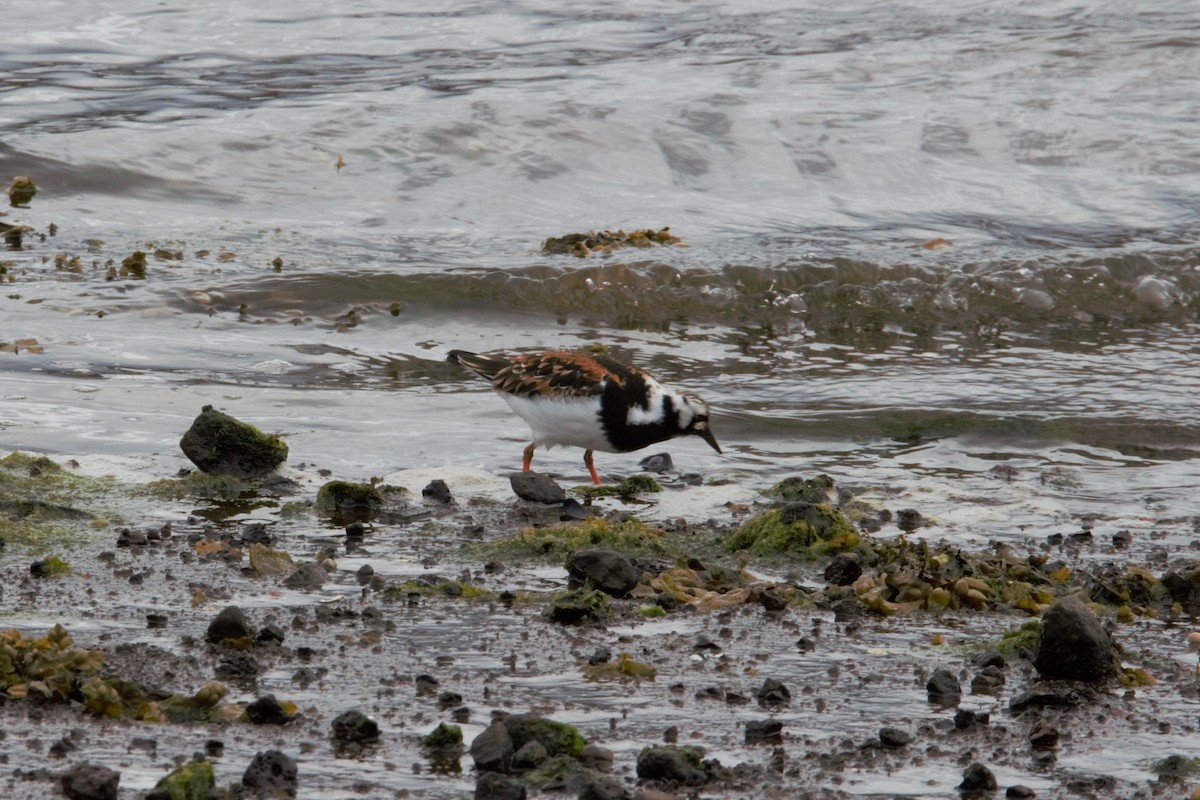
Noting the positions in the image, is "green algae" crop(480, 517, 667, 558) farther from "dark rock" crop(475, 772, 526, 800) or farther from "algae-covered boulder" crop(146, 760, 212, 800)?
"algae-covered boulder" crop(146, 760, 212, 800)

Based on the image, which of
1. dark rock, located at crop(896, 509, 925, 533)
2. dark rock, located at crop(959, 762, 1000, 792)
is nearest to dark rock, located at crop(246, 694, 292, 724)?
dark rock, located at crop(959, 762, 1000, 792)

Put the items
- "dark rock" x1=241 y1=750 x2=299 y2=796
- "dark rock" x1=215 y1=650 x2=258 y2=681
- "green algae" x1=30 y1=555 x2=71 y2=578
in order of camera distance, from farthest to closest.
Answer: "green algae" x1=30 y1=555 x2=71 y2=578
"dark rock" x1=215 y1=650 x2=258 y2=681
"dark rock" x1=241 y1=750 x2=299 y2=796

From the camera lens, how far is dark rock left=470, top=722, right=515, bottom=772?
3.35m

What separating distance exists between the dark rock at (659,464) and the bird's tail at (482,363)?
86 centimetres

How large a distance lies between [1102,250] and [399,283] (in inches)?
219

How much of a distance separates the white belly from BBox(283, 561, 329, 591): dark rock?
2.08 metres

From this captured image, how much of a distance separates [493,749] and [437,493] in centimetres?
283

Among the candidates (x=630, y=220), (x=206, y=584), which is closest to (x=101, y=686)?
(x=206, y=584)

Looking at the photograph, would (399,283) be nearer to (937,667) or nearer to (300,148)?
(300,148)

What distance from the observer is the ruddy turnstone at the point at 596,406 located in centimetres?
678

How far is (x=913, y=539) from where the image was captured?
5.88m

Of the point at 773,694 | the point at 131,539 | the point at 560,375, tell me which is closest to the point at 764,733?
the point at 773,694

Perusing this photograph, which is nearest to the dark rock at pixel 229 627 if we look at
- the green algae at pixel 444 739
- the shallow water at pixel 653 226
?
the green algae at pixel 444 739

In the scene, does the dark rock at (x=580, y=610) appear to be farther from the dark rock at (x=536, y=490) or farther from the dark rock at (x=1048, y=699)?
the dark rock at (x=536, y=490)
